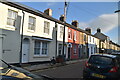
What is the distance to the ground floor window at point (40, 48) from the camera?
14500 millimetres

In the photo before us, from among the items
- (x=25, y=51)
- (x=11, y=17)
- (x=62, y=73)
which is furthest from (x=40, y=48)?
(x=62, y=73)

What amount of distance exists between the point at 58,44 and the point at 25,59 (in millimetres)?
6383

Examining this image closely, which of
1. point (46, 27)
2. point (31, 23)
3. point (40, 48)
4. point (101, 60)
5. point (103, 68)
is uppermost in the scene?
point (31, 23)

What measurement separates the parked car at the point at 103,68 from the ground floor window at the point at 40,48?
923cm

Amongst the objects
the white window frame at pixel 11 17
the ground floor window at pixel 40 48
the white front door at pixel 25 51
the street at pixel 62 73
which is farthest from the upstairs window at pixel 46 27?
the street at pixel 62 73

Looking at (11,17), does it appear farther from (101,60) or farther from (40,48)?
(101,60)

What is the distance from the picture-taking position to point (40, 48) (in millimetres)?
Result: 14891

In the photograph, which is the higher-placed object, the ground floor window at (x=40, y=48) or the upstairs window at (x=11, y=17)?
the upstairs window at (x=11, y=17)

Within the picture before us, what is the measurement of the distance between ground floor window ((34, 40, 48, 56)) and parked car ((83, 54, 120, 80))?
30.3 feet

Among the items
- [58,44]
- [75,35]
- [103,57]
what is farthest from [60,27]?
[103,57]

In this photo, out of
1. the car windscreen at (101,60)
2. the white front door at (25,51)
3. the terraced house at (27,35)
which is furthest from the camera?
the white front door at (25,51)

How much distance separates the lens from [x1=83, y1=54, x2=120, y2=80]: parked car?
5.70 metres

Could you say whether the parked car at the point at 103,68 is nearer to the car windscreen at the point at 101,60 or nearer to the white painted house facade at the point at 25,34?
the car windscreen at the point at 101,60

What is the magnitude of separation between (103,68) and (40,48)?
10.2 metres
